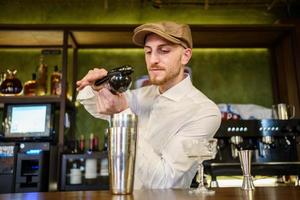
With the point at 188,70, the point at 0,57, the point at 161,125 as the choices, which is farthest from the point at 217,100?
the point at 0,57

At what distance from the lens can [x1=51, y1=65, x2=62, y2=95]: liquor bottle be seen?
112 inches

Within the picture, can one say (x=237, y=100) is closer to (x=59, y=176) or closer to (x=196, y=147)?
(x=59, y=176)

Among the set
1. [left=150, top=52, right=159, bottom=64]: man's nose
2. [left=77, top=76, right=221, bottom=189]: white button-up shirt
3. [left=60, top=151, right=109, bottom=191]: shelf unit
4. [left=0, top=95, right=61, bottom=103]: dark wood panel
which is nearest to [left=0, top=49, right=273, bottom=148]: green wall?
[left=0, top=95, right=61, bottom=103]: dark wood panel

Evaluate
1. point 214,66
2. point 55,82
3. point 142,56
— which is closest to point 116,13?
point 142,56

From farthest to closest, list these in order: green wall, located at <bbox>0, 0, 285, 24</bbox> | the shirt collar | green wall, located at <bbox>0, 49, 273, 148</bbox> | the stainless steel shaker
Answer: green wall, located at <bbox>0, 0, 285, 24</bbox> → green wall, located at <bbox>0, 49, 273, 148</bbox> → the stainless steel shaker → the shirt collar

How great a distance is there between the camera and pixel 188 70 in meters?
3.29

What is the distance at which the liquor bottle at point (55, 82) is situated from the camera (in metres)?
2.85

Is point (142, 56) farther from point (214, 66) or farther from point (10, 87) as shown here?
point (10, 87)

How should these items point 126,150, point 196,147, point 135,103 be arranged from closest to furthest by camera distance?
point 126,150 < point 196,147 < point 135,103

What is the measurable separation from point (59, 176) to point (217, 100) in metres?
1.71

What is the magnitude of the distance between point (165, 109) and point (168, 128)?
0.32 feet

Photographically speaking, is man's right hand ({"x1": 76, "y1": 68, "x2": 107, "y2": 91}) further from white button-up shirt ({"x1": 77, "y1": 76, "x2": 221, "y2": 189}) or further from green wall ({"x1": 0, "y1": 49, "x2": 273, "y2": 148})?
green wall ({"x1": 0, "y1": 49, "x2": 273, "y2": 148})

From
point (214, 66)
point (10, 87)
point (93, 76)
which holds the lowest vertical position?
point (93, 76)

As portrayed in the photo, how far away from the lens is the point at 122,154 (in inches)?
37.0
